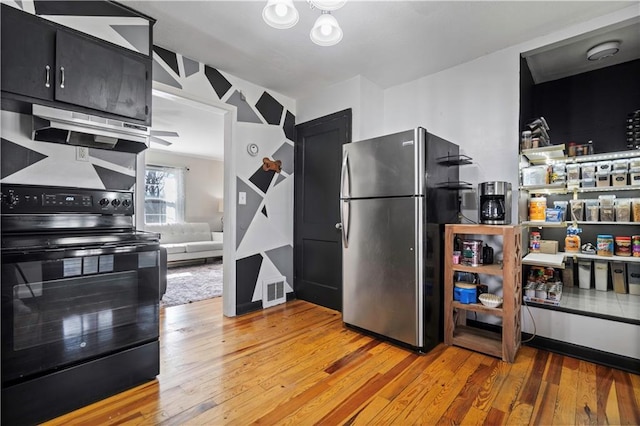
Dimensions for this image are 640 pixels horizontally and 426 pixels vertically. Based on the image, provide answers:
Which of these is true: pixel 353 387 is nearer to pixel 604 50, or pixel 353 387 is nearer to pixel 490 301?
pixel 490 301

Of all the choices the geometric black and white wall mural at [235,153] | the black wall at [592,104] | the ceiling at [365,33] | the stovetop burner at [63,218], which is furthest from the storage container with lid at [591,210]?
the stovetop burner at [63,218]

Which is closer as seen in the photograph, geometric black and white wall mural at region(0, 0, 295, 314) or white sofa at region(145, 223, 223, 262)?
geometric black and white wall mural at region(0, 0, 295, 314)

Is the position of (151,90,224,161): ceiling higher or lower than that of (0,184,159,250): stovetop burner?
higher

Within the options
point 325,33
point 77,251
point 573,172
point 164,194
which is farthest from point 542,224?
point 164,194

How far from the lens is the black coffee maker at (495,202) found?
7.59 feet

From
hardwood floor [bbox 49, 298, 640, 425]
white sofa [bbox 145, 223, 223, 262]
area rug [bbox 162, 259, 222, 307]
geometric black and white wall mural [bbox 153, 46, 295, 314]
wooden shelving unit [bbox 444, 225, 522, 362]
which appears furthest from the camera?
white sofa [bbox 145, 223, 223, 262]

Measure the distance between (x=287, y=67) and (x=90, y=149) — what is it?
1.82m

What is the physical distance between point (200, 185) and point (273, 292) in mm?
4963

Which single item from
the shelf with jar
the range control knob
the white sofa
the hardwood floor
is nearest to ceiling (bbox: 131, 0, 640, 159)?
the shelf with jar

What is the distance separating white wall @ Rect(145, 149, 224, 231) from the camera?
6.92 m

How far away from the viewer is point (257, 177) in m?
3.30

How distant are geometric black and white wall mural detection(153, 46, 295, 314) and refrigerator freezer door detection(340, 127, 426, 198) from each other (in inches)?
43.0

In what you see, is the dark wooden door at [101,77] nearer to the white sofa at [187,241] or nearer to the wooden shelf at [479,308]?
the wooden shelf at [479,308]

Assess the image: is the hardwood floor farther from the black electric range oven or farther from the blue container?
the blue container
